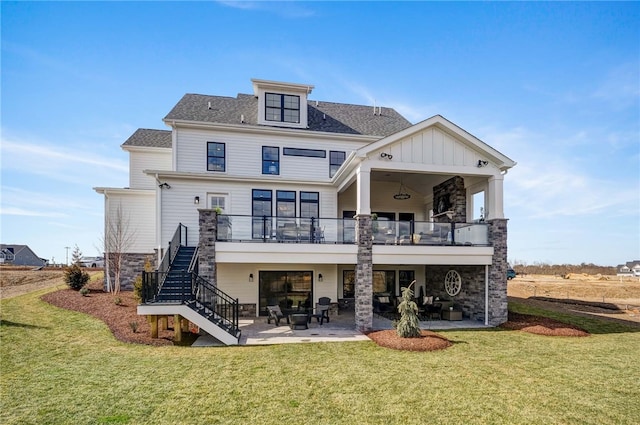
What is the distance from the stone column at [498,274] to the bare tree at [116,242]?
16816mm

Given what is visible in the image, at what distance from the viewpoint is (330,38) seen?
A: 1394 cm

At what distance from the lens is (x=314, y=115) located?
17609 millimetres

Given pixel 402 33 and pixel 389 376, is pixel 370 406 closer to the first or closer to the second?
pixel 389 376

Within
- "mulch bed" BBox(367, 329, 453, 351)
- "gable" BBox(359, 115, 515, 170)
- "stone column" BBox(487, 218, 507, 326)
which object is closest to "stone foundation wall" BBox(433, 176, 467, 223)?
"gable" BBox(359, 115, 515, 170)

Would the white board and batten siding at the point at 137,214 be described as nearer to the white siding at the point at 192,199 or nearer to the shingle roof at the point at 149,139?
the shingle roof at the point at 149,139

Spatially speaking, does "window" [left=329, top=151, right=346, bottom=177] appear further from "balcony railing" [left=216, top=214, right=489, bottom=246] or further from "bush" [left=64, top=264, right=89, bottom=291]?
"bush" [left=64, top=264, right=89, bottom=291]

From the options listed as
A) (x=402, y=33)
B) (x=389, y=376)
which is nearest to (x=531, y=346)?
(x=389, y=376)

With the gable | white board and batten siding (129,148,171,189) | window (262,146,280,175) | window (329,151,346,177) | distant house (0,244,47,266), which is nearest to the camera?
the gable

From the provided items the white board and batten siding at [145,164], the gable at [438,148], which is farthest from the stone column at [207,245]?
the white board and batten siding at [145,164]

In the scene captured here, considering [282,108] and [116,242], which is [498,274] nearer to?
[282,108]

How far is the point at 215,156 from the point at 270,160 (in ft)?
8.52

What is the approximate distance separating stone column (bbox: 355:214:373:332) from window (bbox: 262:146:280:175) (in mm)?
5725

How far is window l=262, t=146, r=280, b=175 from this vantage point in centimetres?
1578

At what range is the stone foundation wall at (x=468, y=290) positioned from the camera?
1329cm
